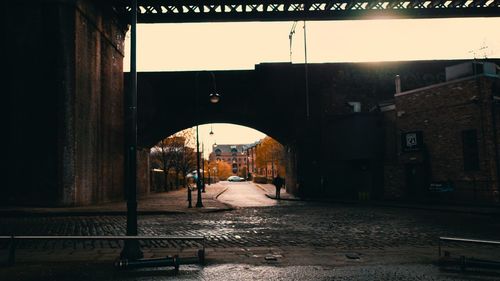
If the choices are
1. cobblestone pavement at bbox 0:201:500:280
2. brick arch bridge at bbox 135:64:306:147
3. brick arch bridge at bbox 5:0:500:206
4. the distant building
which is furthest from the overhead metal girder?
the distant building

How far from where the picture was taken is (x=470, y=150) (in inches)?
838

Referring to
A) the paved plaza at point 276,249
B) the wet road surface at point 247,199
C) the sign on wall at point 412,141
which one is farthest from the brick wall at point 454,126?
the wet road surface at point 247,199

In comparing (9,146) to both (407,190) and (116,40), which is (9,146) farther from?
(407,190)

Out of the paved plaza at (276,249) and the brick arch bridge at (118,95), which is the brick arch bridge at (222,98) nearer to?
the brick arch bridge at (118,95)

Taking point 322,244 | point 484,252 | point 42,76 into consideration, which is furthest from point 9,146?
point 484,252

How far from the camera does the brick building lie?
20188mm

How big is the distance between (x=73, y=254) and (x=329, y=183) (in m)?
24.4

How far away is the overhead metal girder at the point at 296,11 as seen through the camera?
22.9 meters

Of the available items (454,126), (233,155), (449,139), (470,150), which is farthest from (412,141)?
(233,155)

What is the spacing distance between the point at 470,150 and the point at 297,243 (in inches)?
609

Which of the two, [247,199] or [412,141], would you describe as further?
[247,199]

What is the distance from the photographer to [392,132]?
26.7 m

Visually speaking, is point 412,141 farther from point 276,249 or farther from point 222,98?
point 276,249

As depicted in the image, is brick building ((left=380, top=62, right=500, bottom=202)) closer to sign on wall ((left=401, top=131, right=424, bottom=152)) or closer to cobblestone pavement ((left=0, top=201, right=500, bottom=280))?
sign on wall ((left=401, top=131, right=424, bottom=152))
